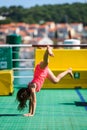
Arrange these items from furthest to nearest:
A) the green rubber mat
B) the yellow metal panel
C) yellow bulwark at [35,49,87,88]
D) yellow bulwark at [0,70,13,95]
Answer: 1. the yellow metal panel
2. yellow bulwark at [35,49,87,88]
3. yellow bulwark at [0,70,13,95]
4. the green rubber mat

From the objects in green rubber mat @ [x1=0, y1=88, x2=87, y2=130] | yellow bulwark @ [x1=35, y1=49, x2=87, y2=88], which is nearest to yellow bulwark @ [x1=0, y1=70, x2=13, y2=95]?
green rubber mat @ [x1=0, y1=88, x2=87, y2=130]

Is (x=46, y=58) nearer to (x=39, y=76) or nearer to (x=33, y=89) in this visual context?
(x=39, y=76)

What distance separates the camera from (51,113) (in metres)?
8.73

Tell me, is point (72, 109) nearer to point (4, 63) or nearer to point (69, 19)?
point (4, 63)

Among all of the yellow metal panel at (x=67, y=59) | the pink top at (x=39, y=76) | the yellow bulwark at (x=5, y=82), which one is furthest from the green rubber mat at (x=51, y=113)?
the yellow metal panel at (x=67, y=59)

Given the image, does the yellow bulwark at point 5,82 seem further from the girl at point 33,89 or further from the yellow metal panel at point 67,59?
the girl at point 33,89

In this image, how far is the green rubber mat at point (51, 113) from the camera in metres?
7.63

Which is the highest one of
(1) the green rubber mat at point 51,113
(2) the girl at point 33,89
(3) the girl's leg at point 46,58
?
(3) the girl's leg at point 46,58

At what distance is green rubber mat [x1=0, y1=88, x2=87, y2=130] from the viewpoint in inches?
301

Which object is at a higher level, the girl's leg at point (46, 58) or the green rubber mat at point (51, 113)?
the girl's leg at point (46, 58)

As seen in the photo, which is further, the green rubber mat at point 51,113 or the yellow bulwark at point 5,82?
the yellow bulwark at point 5,82

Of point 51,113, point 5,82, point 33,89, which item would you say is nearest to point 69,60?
point 5,82

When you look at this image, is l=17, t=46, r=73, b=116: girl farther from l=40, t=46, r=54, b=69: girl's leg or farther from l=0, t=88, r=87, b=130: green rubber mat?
l=0, t=88, r=87, b=130: green rubber mat

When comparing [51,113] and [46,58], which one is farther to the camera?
[51,113]
